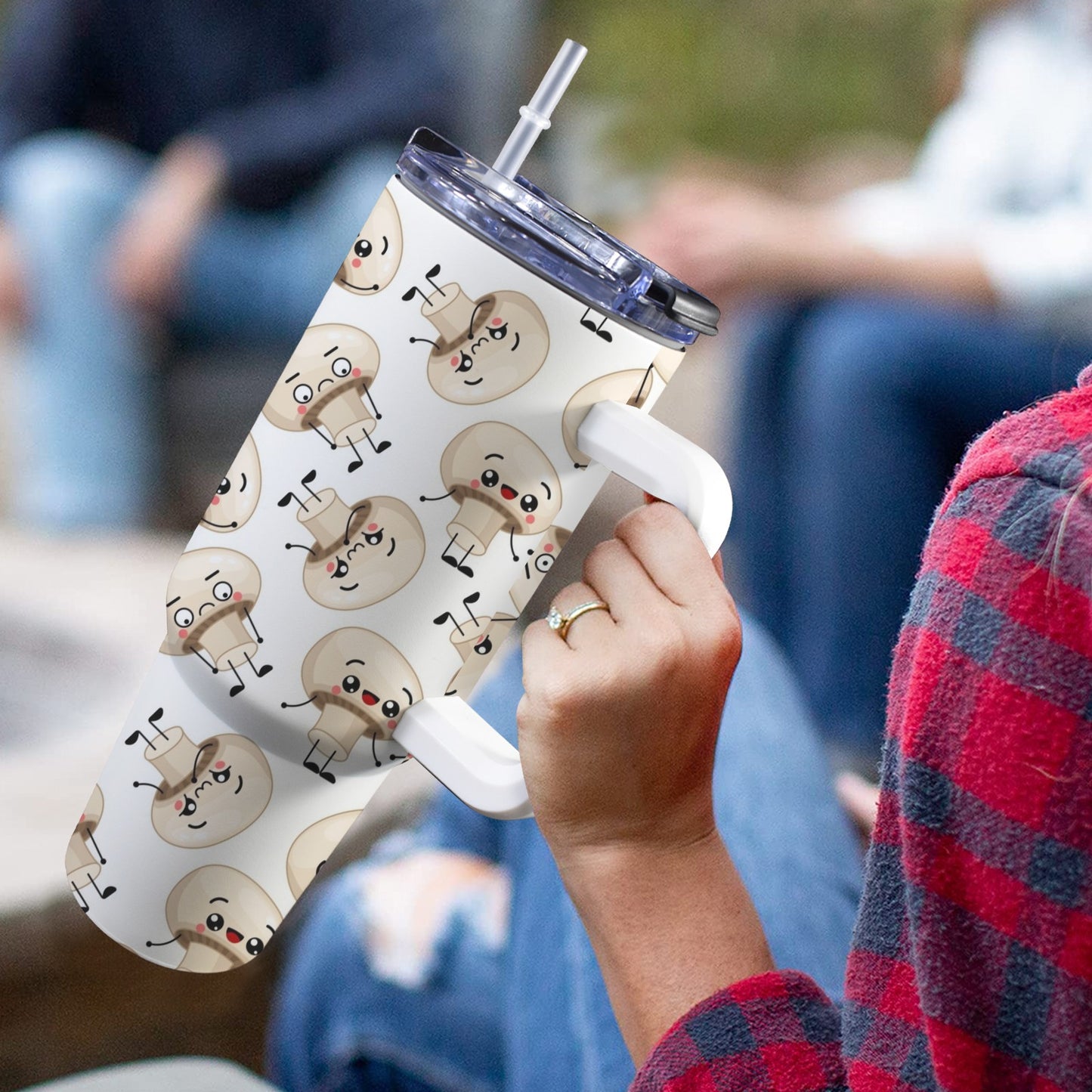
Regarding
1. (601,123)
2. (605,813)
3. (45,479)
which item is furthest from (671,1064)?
(601,123)

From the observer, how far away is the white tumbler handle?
1.39ft

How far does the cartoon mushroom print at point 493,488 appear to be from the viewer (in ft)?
1.43

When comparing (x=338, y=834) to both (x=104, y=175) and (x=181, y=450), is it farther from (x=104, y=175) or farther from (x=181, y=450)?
(x=104, y=175)

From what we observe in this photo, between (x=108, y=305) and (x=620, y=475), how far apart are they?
167 cm

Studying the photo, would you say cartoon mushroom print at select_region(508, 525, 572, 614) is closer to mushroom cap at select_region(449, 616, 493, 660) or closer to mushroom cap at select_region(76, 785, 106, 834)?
mushroom cap at select_region(449, 616, 493, 660)

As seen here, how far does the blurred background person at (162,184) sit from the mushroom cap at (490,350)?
5.00ft

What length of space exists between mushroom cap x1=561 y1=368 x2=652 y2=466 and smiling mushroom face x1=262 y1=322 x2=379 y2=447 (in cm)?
7

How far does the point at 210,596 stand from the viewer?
465 millimetres

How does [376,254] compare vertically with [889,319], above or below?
below

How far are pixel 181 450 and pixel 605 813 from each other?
1654 millimetres

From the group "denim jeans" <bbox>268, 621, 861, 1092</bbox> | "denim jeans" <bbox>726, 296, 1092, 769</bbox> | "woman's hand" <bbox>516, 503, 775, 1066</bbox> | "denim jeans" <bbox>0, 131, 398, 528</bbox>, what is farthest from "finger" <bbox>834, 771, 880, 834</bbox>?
"denim jeans" <bbox>0, 131, 398, 528</bbox>

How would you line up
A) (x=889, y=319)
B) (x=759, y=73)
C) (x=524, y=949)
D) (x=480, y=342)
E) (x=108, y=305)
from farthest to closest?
(x=759, y=73) → (x=108, y=305) → (x=889, y=319) → (x=524, y=949) → (x=480, y=342)

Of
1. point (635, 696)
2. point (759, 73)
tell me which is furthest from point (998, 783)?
point (759, 73)

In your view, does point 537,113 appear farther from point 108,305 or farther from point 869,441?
point 108,305
